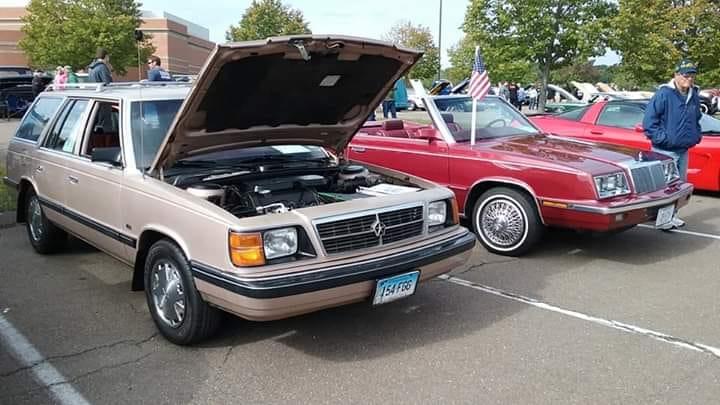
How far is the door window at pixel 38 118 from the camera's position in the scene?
5.75 meters

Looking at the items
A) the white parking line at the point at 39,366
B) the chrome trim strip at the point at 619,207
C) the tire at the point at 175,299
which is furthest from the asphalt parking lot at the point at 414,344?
the chrome trim strip at the point at 619,207

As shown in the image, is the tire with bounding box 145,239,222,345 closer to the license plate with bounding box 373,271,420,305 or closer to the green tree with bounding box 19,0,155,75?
the license plate with bounding box 373,271,420,305

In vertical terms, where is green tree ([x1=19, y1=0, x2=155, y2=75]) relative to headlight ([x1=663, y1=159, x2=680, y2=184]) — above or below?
above

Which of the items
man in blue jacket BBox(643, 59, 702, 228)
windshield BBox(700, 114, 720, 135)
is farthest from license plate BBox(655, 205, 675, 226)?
windshield BBox(700, 114, 720, 135)

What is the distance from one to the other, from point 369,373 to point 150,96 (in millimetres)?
2684

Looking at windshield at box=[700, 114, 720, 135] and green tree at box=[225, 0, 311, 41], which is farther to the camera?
green tree at box=[225, 0, 311, 41]

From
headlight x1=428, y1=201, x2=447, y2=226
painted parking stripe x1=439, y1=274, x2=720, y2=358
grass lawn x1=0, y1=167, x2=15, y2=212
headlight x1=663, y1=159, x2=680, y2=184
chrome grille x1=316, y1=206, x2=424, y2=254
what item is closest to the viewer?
chrome grille x1=316, y1=206, x2=424, y2=254

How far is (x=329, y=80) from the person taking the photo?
457cm

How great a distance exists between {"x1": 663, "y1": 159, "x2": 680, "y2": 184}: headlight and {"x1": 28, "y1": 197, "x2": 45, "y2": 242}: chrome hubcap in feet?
19.6

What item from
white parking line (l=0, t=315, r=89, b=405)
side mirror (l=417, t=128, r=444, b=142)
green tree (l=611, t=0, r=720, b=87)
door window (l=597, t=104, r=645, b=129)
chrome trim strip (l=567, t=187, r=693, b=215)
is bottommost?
white parking line (l=0, t=315, r=89, b=405)

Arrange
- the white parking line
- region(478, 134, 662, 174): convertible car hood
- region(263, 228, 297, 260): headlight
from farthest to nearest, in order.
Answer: region(478, 134, 662, 174): convertible car hood → region(263, 228, 297, 260): headlight → the white parking line

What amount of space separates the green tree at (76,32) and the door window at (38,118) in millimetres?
41156

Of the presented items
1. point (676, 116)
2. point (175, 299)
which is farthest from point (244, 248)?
point (676, 116)

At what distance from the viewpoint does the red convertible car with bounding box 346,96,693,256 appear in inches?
214
